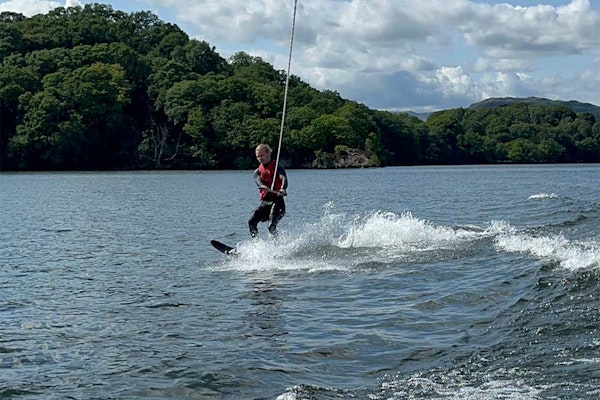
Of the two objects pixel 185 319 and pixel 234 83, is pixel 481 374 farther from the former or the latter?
pixel 234 83

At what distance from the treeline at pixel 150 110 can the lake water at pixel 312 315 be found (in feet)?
326

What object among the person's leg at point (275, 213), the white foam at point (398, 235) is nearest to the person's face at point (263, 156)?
the person's leg at point (275, 213)

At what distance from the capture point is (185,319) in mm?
12562

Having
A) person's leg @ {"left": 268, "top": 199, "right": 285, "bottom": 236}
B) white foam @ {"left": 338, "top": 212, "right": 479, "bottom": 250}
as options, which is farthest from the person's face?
white foam @ {"left": 338, "top": 212, "right": 479, "bottom": 250}

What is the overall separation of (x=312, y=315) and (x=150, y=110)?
125474 millimetres

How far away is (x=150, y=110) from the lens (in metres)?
134

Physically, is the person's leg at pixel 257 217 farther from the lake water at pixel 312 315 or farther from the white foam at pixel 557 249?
the white foam at pixel 557 249

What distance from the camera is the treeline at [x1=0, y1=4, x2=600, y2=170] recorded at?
119 m

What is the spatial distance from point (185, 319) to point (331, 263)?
21.3ft

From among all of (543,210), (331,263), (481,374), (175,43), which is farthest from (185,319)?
(175,43)

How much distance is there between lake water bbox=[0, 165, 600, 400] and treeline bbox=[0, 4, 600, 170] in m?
99.3

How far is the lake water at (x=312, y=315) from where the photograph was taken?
29.6 ft

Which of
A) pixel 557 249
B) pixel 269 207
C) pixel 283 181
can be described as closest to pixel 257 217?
pixel 269 207

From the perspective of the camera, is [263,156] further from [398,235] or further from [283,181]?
[398,235]
